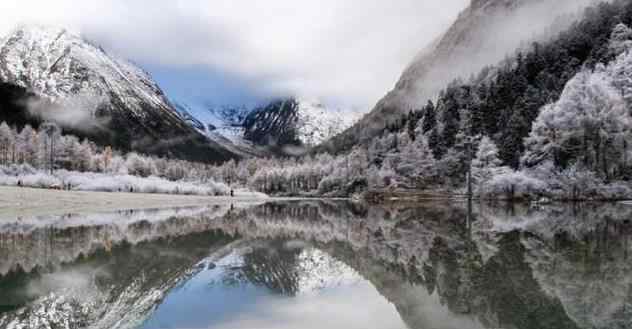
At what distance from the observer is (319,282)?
29.0ft

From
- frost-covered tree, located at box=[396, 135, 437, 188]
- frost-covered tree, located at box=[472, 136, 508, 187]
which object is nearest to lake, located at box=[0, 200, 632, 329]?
frost-covered tree, located at box=[472, 136, 508, 187]

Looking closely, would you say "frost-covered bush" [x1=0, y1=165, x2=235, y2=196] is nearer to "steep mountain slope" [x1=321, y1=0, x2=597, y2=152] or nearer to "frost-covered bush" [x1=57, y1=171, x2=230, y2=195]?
"frost-covered bush" [x1=57, y1=171, x2=230, y2=195]

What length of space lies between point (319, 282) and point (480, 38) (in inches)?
5969

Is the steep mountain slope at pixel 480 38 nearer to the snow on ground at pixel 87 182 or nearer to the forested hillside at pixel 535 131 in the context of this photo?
the forested hillside at pixel 535 131

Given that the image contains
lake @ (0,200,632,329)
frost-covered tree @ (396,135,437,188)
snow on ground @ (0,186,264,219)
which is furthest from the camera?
frost-covered tree @ (396,135,437,188)

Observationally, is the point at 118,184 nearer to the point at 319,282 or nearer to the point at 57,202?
the point at 57,202

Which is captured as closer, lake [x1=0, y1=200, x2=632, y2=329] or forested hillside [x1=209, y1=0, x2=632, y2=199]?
lake [x1=0, y1=200, x2=632, y2=329]

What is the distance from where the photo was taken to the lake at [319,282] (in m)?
6.07

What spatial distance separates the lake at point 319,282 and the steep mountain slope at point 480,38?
91658 millimetres

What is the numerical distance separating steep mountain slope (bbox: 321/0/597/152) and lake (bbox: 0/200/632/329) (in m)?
91.7

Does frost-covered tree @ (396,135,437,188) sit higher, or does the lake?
frost-covered tree @ (396,135,437,188)

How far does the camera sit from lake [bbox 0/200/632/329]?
6.07 m

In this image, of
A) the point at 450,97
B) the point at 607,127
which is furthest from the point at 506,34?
the point at 607,127

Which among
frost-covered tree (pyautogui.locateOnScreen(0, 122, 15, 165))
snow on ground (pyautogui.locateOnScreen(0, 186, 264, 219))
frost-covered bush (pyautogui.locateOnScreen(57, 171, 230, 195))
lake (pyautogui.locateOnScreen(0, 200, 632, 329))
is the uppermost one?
frost-covered tree (pyautogui.locateOnScreen(0, 122, 15, 165))
